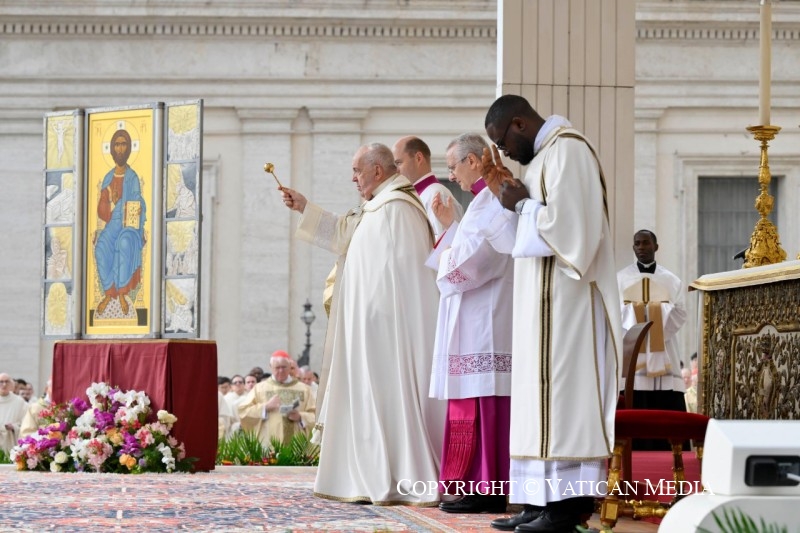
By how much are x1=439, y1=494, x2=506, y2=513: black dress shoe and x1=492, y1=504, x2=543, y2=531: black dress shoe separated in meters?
0.79

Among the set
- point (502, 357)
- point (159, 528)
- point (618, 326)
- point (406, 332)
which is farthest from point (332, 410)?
point (618, 326)

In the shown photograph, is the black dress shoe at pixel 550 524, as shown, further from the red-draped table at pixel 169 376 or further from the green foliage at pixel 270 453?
the green foliage at pixel 270 453

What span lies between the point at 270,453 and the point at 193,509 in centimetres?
584

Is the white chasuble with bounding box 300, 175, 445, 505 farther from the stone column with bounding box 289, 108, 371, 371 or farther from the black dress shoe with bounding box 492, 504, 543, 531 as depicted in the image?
the stone column with bounding box 289, 108, 371, 371

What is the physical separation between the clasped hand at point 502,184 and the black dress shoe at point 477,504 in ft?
5.32

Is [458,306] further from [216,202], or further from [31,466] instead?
[216,202]

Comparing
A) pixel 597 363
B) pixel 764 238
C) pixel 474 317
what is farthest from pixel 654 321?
pixel 597 363

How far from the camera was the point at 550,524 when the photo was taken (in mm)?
5871

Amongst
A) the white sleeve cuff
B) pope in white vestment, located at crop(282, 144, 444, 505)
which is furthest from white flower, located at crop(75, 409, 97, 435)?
the white sleeve cuff

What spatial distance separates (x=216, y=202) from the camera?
73.5 ft

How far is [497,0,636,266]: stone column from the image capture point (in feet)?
27.2

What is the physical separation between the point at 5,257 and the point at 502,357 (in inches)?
659

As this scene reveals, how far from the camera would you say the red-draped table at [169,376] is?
1117 centimetres

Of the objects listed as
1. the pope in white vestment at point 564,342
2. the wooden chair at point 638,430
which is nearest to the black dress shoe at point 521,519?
the pope in white vestment at point 564,342
